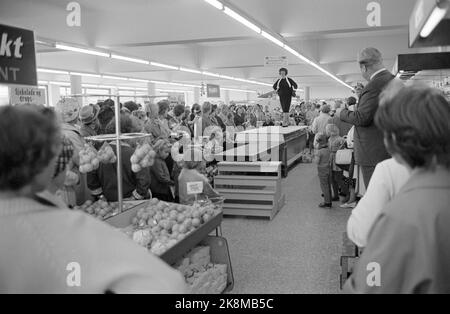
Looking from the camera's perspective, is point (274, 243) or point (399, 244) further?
point (274, 243)

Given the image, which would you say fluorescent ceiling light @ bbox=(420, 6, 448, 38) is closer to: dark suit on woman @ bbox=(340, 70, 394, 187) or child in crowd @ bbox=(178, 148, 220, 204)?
dark suit on woman @ bbox=(340, 70, 394, 187)

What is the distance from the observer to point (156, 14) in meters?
10.3

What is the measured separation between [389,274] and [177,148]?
4116 mm

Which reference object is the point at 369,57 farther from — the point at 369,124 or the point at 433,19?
the point at 433,19

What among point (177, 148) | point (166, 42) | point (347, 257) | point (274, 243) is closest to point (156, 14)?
point (166, 42)

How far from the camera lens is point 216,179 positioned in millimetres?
6645

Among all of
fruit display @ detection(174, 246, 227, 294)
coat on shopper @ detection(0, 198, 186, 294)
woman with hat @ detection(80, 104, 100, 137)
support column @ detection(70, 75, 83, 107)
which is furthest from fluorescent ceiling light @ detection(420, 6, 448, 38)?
support column @ detection(70, 75, 83, 107)

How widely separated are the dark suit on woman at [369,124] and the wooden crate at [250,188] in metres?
2.44

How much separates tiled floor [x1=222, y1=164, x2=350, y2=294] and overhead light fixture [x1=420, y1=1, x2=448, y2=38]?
228 centimetres

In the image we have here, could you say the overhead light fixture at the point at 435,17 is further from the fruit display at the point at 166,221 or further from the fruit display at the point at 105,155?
the fruit display at the point at 105,155

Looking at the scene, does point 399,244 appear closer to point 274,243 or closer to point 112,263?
point 112,263

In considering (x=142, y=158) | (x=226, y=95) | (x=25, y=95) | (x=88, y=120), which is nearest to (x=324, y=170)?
(x=88, y=120)

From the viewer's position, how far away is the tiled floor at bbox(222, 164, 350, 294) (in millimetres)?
4137

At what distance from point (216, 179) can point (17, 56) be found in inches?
140
